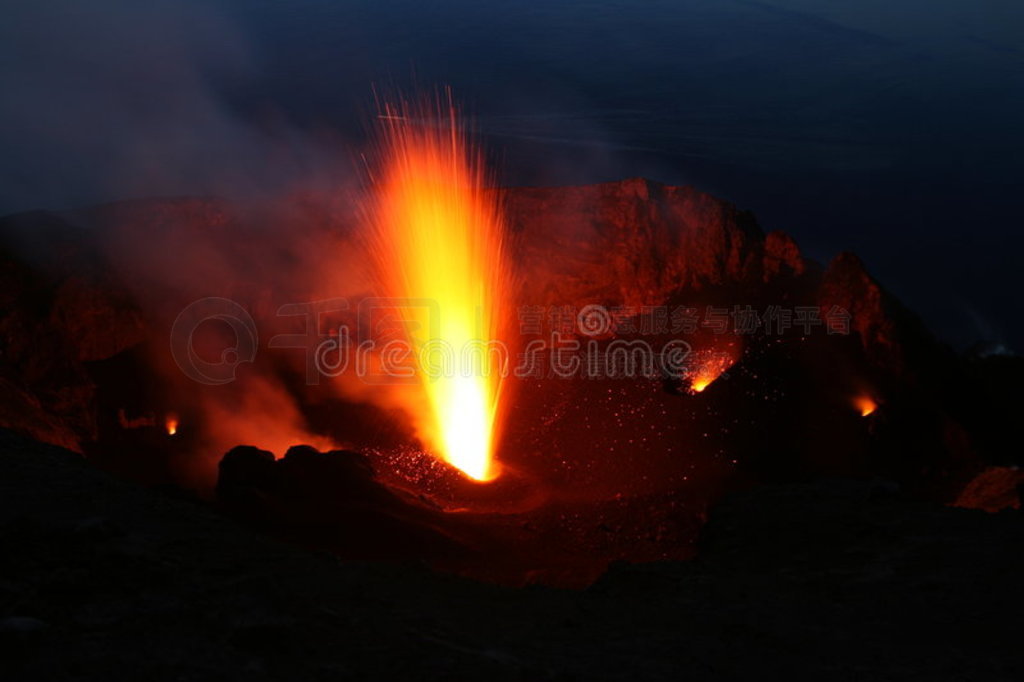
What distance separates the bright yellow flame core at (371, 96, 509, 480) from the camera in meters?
15.0

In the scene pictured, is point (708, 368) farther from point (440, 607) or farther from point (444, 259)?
point (440, 607)

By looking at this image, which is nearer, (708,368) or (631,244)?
(708,368)

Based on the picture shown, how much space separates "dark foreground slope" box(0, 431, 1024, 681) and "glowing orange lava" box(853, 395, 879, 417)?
657 cm

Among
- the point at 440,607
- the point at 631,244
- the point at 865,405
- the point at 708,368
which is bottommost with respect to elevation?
the point at 440,607

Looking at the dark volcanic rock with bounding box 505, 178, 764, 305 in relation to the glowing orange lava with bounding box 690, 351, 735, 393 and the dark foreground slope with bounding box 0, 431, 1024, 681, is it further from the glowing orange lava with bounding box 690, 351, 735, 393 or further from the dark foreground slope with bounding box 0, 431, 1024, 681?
the dark foreground slope with bounding box 0, 431, 1024, 681

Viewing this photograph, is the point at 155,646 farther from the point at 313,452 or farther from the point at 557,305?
the point at 557,305

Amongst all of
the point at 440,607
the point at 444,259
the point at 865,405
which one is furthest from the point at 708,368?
the point at 440,607

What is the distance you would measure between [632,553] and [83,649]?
6.52 metres

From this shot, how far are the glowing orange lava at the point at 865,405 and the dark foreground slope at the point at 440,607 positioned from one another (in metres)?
6.57

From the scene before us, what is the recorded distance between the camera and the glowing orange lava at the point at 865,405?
12228 millimetres

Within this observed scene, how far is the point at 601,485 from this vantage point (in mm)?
11102

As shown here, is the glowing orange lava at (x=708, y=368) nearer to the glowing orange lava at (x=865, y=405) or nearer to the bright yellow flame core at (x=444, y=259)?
the glowing orange lava at (x=865, y=405)

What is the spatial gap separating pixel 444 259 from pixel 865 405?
27.7 ft

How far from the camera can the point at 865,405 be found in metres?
12.3
